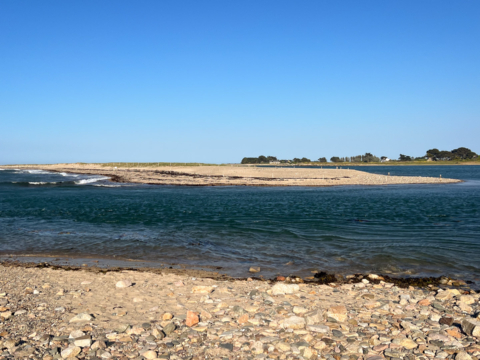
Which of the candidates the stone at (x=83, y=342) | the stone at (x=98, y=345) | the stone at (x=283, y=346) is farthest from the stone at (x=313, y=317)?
the stone at (x=83, y=342)

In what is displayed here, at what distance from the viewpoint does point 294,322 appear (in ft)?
24.7

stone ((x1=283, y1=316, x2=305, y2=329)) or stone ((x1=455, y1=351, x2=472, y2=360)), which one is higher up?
stone ((x1=455, y1=351, x2=472, y2=360))

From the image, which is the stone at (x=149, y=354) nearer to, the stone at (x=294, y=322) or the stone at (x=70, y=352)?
the stone at (x=70, y=352)

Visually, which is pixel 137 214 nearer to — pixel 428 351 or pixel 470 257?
pixel 470 257

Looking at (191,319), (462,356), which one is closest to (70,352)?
(191,319)

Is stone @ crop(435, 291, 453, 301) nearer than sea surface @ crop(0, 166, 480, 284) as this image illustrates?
Yes

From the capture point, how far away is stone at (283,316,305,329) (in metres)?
7.43

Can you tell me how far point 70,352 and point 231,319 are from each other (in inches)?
128

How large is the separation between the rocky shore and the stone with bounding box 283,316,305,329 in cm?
2

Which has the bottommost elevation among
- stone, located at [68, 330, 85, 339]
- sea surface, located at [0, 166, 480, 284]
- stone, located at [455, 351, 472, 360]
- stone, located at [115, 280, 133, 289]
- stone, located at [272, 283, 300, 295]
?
sea surface, located at [0, 166, 480, 284]

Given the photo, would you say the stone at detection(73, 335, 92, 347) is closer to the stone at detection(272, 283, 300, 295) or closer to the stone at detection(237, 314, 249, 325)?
the stone at detection(237, 314, 249, 325)

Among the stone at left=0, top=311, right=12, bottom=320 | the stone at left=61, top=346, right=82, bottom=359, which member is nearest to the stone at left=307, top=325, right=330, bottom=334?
the stone at left=61, top=346, right=82, bottom=359

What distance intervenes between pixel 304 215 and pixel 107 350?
21395 millimetres

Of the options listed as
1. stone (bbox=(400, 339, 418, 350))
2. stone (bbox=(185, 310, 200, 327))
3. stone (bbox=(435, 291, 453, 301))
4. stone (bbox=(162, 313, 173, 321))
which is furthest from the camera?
stone (bbox=(435, 291, 453, 301))
